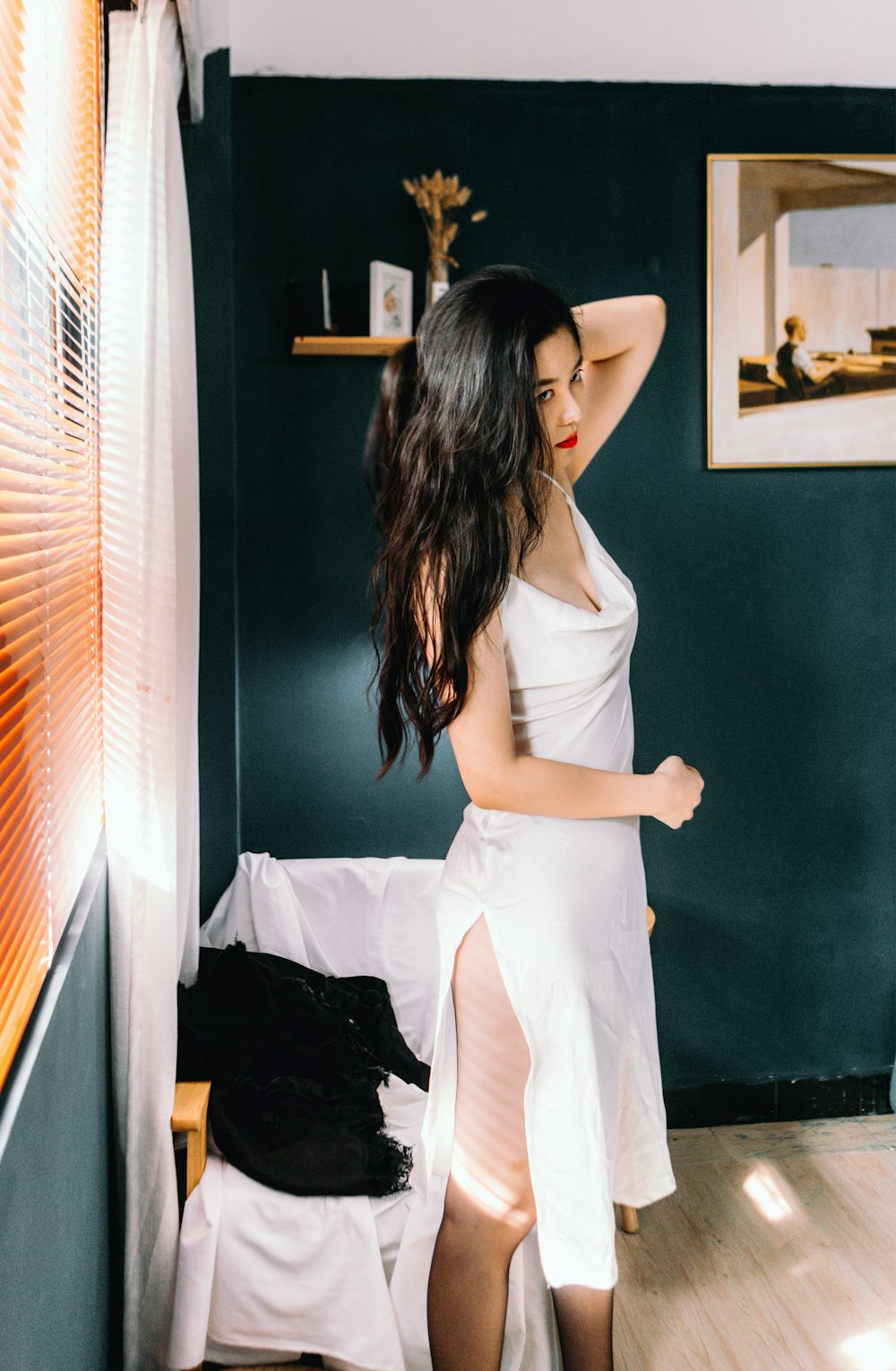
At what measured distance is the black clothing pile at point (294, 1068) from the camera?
172 centimetres

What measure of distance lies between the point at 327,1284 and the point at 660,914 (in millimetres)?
1354

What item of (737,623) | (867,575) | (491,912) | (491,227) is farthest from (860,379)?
(491,912)

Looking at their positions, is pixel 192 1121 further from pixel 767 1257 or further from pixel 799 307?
pixel 799 307

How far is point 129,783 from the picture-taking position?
1556 millimetres

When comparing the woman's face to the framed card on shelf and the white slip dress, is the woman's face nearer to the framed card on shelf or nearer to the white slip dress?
the white slip dress

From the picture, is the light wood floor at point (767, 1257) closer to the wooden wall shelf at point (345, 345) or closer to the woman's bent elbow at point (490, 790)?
the woman's bent elbow at point (490, 790)

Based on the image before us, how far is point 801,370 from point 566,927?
6.18 feet

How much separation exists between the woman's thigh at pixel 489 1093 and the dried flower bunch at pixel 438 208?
5.60 feet

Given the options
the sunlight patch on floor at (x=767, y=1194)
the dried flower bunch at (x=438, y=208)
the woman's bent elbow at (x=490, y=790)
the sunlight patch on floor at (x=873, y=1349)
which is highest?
the dried flower bunch at (x=438, y=208)

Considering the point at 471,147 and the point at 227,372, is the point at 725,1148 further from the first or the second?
the point at 471,147

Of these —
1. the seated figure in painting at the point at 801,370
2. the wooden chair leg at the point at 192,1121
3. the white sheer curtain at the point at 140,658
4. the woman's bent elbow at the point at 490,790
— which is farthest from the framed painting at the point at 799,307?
the wooden chair leg at the point at 192,1121

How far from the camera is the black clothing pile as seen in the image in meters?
1.72

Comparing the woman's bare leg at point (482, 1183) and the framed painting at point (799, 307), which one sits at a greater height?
the framed painting at point (799, 307)

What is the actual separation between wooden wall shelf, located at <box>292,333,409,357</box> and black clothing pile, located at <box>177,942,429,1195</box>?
1.40 m
